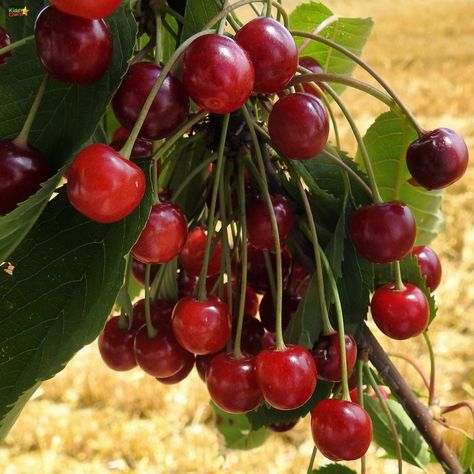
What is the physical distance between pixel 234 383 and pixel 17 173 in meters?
0.19

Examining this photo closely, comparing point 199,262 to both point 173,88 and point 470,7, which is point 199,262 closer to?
point 173,88

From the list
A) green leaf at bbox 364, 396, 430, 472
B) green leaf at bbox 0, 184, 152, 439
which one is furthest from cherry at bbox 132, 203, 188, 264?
green leaf at bbox 364, 396, 430, 472

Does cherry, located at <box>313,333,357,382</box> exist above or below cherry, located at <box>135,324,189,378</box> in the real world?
above

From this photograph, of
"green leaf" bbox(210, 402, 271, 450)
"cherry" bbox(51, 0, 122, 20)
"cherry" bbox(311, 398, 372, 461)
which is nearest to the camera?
"cherry" bbox(51, 0, 122, 20)

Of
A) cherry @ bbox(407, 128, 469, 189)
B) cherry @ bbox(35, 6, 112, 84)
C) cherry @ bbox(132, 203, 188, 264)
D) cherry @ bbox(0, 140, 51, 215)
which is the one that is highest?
cherry @ bbox(35, 6, 112, 84)

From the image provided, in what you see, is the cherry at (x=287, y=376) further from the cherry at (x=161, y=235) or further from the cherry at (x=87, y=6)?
the cherry at (x=87, y=6)

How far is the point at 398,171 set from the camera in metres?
0.61

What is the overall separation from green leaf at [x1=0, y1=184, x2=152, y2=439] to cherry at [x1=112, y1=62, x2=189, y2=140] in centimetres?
6

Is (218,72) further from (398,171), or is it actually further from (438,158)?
(398,171)

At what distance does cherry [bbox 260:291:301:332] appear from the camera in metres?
0.55

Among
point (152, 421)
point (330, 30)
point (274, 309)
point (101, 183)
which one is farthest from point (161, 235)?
point (152, 421)

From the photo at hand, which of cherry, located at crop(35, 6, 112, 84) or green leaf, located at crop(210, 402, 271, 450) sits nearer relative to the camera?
cherry, located at crop(35, 6, 112, 84)

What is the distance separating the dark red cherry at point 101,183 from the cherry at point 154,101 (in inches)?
1.8

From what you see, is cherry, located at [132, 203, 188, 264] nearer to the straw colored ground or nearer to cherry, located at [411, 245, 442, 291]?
cherry, located at [411, 245, 442, 291]
